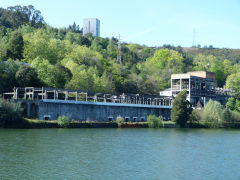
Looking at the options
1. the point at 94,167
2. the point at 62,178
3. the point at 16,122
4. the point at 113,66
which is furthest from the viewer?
the point at 113,66

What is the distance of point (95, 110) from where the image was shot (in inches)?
2660

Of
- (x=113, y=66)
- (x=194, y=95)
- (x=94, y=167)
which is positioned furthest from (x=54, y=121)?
(x=113, y=66)

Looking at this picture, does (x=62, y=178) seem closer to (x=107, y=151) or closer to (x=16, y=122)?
(x=107, y=151)

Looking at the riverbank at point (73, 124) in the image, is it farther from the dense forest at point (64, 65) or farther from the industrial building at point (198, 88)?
the industrial building at point (198, 88)

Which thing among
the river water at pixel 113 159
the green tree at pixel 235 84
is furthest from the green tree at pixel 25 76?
the green tree at pixel 235 84

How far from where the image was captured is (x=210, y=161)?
30.0 m

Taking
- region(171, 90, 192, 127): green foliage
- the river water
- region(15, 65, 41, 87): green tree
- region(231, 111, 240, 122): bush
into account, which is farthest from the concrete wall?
the river water

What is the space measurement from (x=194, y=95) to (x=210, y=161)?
62943 millimetres

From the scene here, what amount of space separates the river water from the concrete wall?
1956 centimetres

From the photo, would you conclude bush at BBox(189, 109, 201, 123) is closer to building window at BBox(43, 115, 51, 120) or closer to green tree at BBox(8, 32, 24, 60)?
building window at BBox(43, 115, 51, 120)

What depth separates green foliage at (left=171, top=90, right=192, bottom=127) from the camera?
66875 mm

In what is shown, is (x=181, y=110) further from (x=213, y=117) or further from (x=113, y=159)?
(x=113, y=159)

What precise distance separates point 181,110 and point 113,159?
39.7 metres

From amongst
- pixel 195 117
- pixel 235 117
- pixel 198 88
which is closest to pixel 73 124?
pixel 195 117
